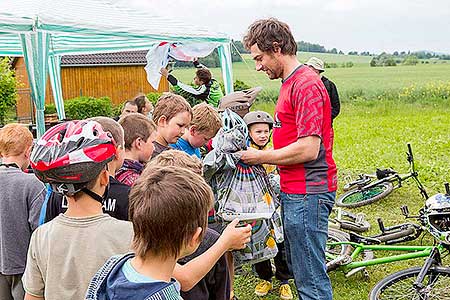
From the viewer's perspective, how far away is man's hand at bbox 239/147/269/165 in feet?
10.3

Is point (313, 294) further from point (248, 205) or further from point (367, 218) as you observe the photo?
point (367, 218)

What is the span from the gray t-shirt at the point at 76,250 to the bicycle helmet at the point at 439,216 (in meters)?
2.48

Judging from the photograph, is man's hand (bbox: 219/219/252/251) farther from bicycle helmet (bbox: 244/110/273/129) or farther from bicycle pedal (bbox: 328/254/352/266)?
bicycle pedal (bbox: 328/254/352/266)

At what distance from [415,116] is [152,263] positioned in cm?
1975

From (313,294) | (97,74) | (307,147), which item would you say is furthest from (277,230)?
(97,74)

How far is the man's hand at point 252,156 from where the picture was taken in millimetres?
3135

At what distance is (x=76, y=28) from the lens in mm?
6555

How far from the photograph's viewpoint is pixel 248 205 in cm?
326

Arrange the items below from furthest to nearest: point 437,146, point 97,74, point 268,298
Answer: point 97,74 → point 437,146 → point 268,298

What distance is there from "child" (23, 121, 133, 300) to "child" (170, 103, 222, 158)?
58.9 inches

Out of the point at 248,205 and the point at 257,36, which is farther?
the point at 248,205

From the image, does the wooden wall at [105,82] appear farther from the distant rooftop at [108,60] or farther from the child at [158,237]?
the child at [158,237]

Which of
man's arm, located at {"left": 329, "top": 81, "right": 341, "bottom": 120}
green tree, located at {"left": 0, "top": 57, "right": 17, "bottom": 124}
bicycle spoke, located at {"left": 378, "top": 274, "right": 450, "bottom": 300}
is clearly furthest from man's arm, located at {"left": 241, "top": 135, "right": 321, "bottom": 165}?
green tree, located at {"left": 0, "top": 57, "right": 17, "bottom": 124}

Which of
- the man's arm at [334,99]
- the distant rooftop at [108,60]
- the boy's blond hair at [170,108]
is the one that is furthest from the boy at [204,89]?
the distant rooftop at [108,60]
